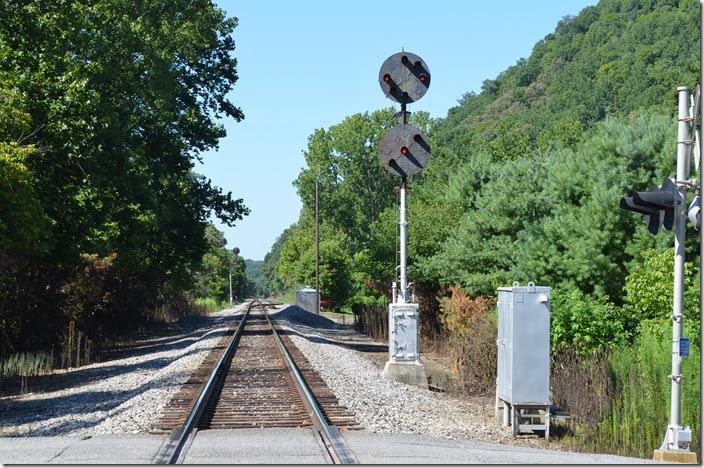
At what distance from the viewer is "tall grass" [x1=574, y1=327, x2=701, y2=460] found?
13.5 meters

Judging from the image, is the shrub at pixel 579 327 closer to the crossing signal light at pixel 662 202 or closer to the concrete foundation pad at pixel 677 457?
the concrete foundation pad at pixel 677 457

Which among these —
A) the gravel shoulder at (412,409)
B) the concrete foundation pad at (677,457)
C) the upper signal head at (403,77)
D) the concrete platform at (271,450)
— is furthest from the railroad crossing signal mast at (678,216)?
the upper signal head at (403,77)

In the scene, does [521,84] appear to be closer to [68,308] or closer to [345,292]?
[345,292]

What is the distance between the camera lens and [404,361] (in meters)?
18.7

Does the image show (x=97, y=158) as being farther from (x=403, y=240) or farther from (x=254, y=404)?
(x=254, y=404)

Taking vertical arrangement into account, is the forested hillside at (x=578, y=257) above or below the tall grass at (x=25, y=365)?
above

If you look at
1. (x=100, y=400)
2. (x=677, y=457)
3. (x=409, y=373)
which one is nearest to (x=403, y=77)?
(x=409, y=373)

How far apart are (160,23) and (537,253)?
19.4m

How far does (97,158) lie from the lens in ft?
86.4

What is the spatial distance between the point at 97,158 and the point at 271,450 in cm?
1768

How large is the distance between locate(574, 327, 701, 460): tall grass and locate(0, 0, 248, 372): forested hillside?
12.0 m

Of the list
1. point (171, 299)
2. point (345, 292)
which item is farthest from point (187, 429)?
point (345, 292)

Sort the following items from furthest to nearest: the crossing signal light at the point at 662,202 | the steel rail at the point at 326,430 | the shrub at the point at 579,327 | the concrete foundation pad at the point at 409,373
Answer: the concrete foundation pad at the point at 409,373 < the shrub at the point at 579,327 < the crossing signal light at the point at 662,202 < the steel rail at the point at 326,430

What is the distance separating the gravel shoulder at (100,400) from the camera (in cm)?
1312
